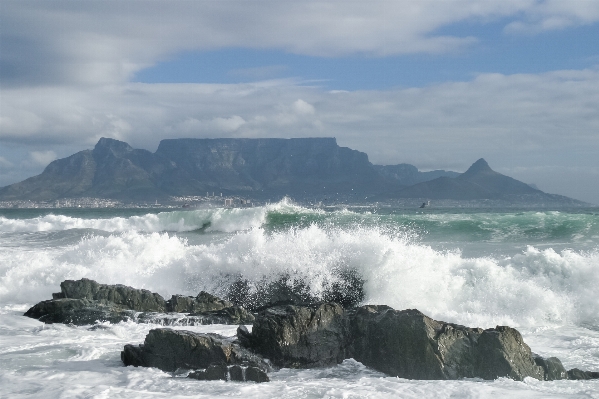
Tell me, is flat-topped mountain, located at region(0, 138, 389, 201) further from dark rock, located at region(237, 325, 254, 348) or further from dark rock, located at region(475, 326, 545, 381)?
dark rock, located at region(475, 326, 545, 381)

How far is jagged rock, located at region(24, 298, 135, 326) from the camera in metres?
12.3

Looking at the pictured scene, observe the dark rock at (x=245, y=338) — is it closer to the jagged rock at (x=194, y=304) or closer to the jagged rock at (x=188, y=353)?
the jagged rock at (x=188, y=353)

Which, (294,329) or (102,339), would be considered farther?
(102,339)

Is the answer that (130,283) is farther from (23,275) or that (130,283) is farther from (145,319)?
(145,319)

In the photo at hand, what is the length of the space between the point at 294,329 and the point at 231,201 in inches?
4565

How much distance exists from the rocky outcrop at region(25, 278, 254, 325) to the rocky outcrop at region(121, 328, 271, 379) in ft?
10.8

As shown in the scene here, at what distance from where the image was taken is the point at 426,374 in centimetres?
869

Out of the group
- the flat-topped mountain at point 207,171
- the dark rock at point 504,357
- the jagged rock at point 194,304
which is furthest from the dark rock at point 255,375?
the flat-topped mountain at point 207,171

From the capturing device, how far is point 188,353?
29.2 ft

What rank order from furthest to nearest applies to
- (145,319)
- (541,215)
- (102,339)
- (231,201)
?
(231,201), (541,215), (145,319), (102,339)

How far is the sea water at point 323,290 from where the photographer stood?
8.20 meters

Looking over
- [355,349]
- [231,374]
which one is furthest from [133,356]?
[355,349]

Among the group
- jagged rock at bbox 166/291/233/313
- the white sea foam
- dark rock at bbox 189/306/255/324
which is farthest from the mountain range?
dark rock at bbox 189/306/255/324

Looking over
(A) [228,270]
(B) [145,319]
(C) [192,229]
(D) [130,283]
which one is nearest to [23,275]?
(D) [130,283]
